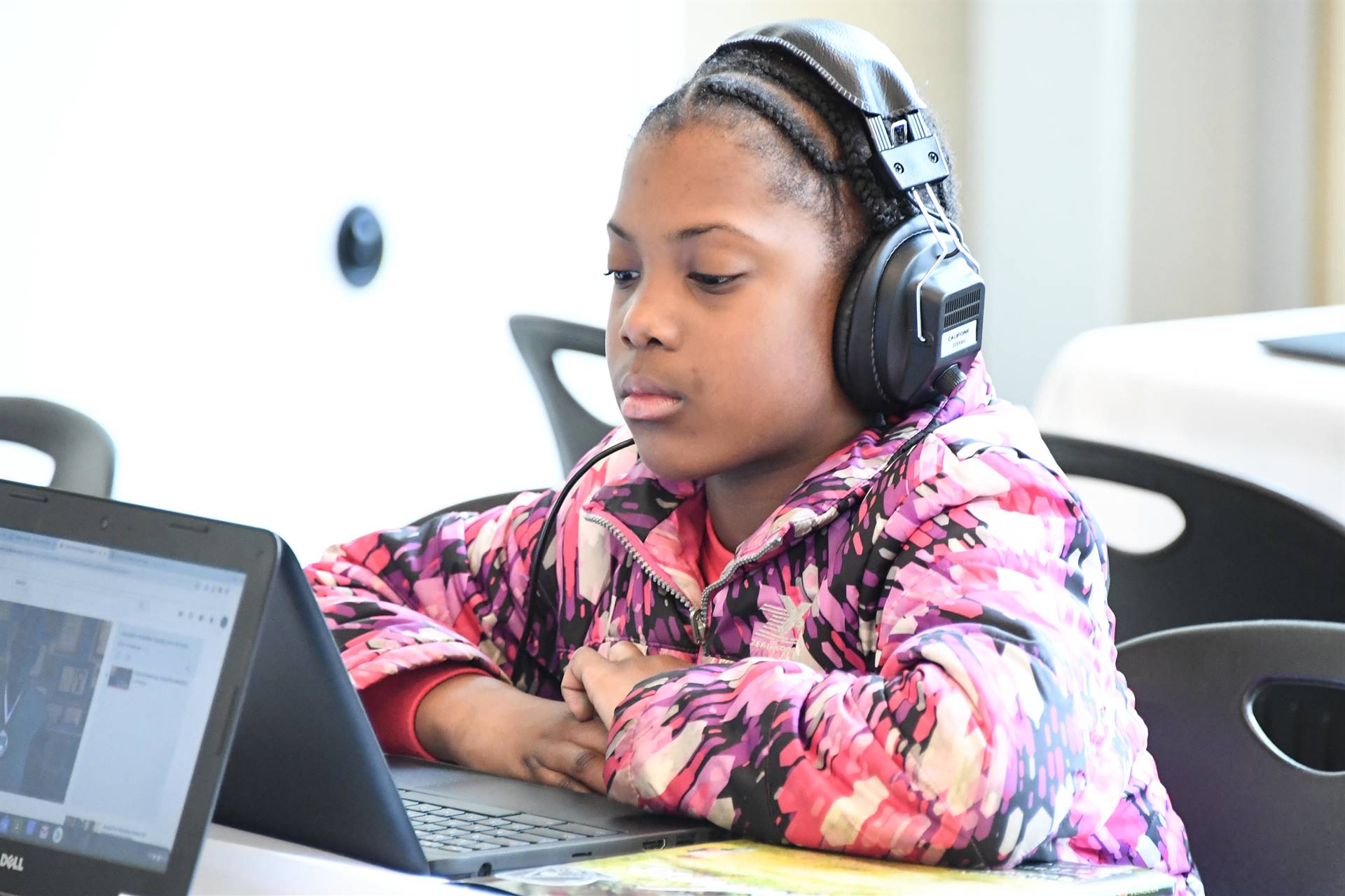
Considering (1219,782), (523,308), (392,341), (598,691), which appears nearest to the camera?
(598,691)

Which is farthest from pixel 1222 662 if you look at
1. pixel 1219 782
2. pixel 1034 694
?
pixel 1034 694

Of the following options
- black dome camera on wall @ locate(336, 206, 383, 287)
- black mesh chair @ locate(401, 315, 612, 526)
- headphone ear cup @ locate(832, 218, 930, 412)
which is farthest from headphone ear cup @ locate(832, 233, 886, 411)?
black dome camera on wall @ locate(336, 206, 383, 287)

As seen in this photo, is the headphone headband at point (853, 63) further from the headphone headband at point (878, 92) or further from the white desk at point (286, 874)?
the white desk at point (286, 874)

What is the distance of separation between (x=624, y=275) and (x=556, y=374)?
618mm

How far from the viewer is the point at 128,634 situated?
64 centimetres

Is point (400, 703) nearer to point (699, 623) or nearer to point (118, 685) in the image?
point (699, 623)

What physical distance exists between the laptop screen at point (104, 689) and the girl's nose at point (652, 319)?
0.33m

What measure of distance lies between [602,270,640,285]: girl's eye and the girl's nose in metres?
0.03

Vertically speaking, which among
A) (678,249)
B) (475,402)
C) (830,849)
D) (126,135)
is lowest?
(830,849)

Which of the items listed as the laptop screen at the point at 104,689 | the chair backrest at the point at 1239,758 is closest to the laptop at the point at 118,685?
the laptop screen at the point at 104,689

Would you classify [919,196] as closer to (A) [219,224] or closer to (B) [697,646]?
(B) [697,646]

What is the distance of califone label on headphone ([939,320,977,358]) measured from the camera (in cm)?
91

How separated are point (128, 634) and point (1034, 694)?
0.40 metres

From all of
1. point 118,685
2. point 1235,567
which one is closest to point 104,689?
point 118,685
